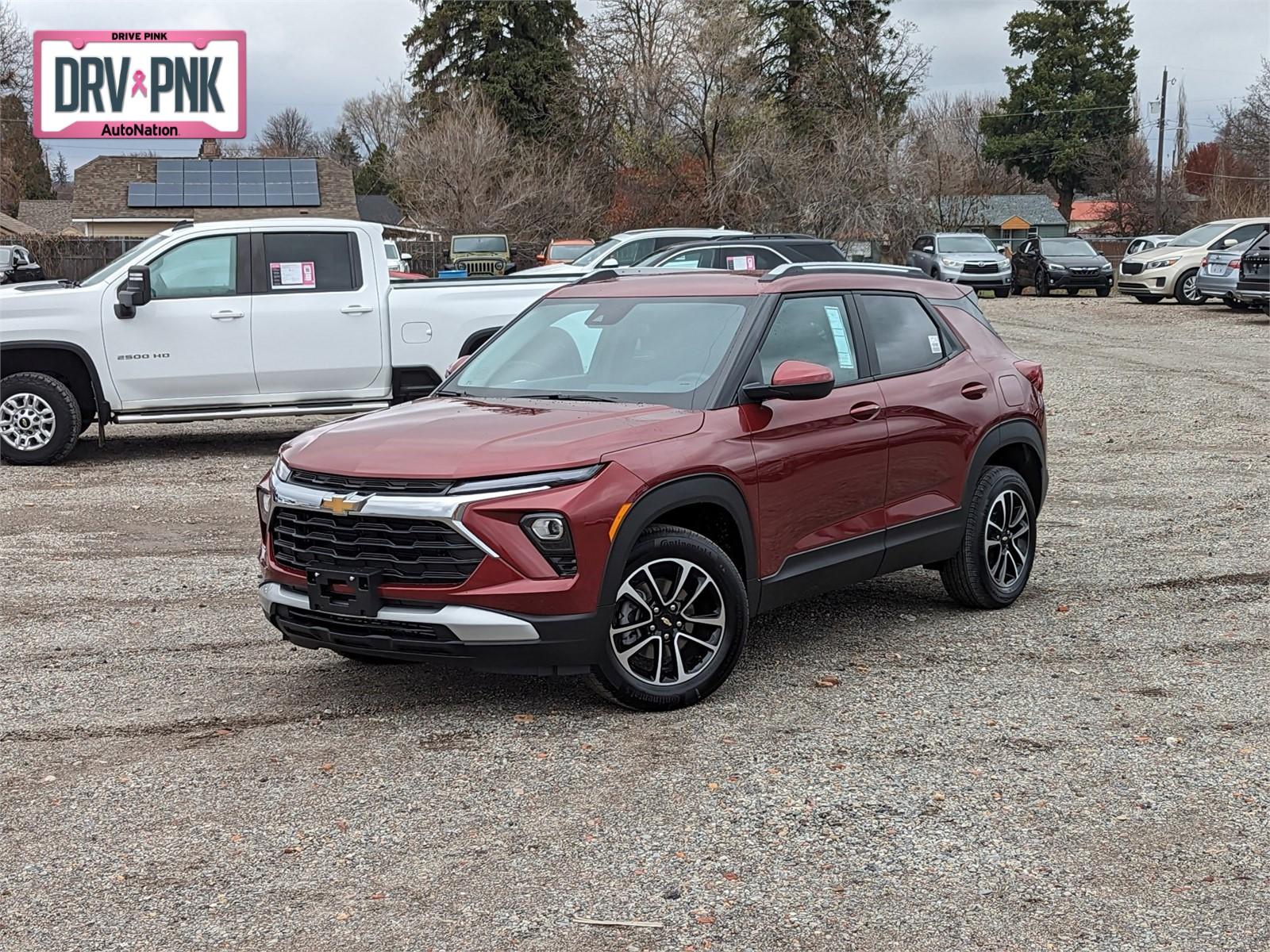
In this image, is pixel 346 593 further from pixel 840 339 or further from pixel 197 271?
pixel 197 271

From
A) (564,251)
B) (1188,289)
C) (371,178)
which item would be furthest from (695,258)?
(371,178)

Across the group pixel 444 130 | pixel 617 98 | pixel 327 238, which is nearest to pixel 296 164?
pixel 444 130

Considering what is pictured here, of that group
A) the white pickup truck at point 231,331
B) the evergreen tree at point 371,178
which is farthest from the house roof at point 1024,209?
the white pickup truck at point 231,331

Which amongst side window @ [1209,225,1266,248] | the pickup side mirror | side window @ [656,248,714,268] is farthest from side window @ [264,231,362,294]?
side window @ [1209,225,1266,248]

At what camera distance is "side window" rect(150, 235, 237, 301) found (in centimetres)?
1230

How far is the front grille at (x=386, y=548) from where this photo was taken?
519 centimetres

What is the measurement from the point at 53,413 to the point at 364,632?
794 cm

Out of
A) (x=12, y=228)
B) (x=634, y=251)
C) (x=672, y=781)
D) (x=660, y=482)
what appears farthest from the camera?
(x=12, y=228)

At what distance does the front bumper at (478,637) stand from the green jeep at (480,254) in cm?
3157

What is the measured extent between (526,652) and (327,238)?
8.42 metres

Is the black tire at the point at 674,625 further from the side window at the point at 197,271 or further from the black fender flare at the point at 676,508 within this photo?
the side window at the point at 197,271

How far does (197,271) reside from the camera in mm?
12367

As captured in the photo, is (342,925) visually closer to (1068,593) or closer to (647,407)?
(647,407)

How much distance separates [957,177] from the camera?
6744cm
